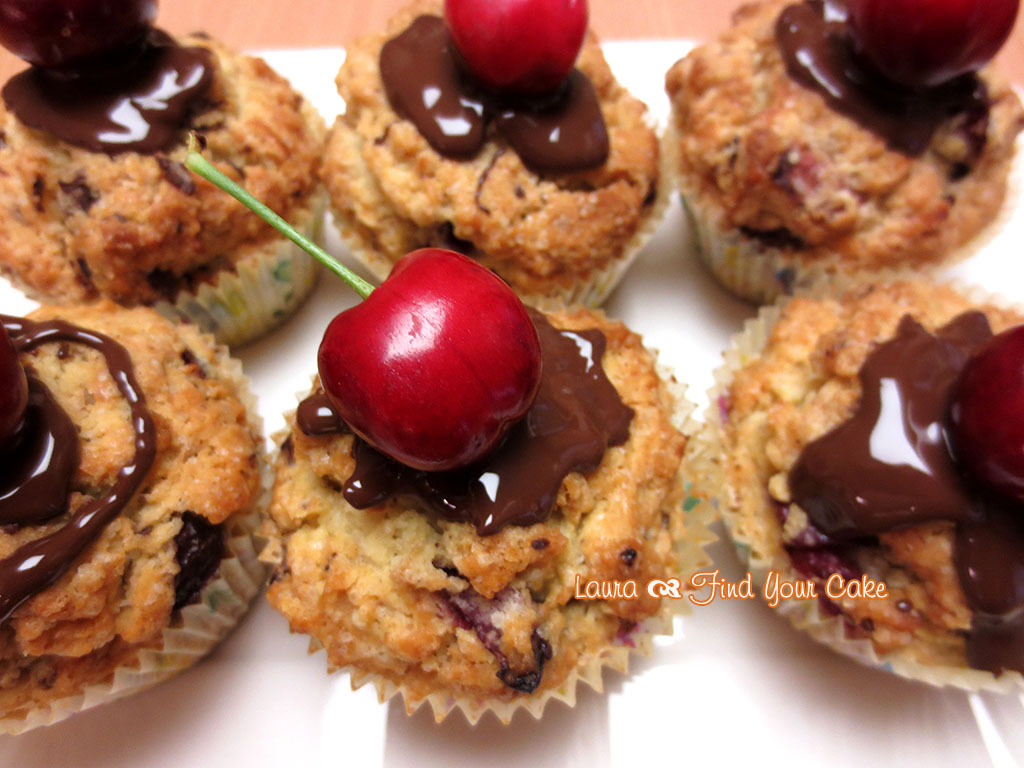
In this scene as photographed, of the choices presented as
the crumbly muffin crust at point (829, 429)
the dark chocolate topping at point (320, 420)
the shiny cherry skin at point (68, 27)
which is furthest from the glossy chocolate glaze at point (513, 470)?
the shiny cherry skin at point (68, 27)

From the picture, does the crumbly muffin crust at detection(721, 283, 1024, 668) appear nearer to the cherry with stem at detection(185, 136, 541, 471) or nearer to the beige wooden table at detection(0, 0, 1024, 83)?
the cherry with stem at detection(185, 136, 541, 471)

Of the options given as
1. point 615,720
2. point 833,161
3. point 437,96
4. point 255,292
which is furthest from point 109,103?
point 615,720

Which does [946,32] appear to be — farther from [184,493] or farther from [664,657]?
[184,493]

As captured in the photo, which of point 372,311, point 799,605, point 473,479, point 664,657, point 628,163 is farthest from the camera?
point 628,163

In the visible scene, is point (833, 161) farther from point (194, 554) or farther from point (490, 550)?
point (194, 554)

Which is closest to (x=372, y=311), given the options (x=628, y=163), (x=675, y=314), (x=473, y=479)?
(x=473, y=479)

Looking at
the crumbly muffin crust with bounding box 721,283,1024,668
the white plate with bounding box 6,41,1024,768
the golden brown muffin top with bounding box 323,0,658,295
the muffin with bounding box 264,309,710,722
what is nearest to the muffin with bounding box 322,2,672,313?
the golden brown muffin top with bounding box 323,0,658,295

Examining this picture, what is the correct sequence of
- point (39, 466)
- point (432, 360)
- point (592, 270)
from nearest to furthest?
point (432, 360) → point (39, 466) → point (592, 270)
